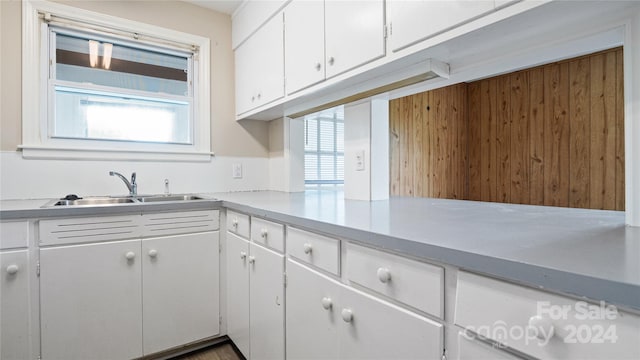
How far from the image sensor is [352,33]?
1.38 m

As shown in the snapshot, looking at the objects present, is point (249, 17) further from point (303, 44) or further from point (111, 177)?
point (111, 177)

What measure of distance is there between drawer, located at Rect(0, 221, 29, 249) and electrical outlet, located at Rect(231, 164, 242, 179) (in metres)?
1.35

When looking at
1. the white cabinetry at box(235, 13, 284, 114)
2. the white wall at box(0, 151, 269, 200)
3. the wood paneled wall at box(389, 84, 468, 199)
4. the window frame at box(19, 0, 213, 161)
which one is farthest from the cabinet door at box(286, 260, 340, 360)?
the wood paneled wall at box(389, 84, 468, 199)

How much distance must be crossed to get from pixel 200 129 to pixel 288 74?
1.01m

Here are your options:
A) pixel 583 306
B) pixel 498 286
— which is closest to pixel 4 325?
pixel 498 286

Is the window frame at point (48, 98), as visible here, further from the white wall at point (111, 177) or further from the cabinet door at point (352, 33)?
the cabinet door at point (352, 33)

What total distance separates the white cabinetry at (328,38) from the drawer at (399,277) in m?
0.80

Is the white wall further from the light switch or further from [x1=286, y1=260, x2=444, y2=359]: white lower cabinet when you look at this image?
[x1=286, y1=260, x2=444, y2=359]: white lower cabinet

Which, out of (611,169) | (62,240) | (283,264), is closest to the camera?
(283,264)

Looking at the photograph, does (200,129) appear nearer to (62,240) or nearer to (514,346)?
(62,240)

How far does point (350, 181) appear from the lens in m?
1.84

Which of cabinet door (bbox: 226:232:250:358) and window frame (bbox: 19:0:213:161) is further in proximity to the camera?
window frame (bbox: 19:0:213:161)

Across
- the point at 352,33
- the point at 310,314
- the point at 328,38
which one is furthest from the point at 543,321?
the point at 328,38

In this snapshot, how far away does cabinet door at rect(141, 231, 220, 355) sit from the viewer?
174 cm
